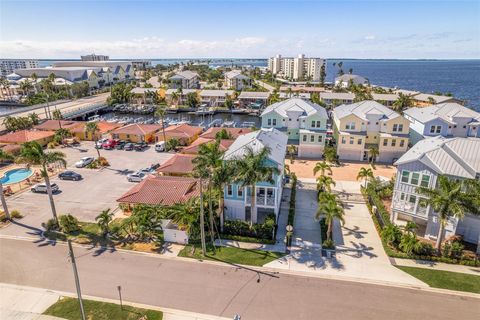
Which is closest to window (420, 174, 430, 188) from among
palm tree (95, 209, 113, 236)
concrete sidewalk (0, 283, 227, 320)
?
concrete sidewalk (0, 283, 227, 320)

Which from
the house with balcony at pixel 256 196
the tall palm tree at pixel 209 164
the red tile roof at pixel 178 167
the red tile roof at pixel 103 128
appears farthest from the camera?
the red tile roof at pixel 103 128

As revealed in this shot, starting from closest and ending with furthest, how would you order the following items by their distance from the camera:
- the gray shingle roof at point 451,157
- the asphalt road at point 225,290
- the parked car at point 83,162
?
the asphalt road at point 225,290 < the gray shingle roof at point 451,157 < the parked car at point 83,162

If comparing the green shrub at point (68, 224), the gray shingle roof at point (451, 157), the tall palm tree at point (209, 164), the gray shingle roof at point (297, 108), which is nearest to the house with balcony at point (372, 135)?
the gray shingle roof at point (297, 108)

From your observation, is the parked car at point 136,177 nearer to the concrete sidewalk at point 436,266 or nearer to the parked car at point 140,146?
the parked car at point 140,146

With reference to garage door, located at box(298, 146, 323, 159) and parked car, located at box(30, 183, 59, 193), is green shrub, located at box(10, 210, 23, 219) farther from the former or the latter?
garage door, located at box(298, 146, 323, 159)

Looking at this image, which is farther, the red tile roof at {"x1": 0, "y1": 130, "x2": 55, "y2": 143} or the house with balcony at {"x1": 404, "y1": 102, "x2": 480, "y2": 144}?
the red tile roof at {"x1": 0, "y1": 130, "x2": 55, "y2": 143}

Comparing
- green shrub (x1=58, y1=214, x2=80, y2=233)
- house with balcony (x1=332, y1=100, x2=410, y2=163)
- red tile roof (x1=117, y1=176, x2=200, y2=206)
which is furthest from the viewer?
house with balcony (x1=332, y1=100, x2=410, y2=163)
